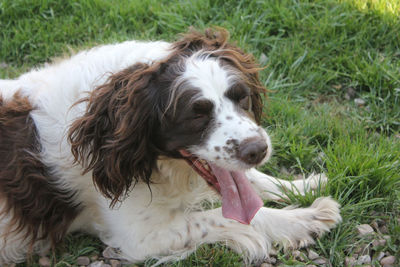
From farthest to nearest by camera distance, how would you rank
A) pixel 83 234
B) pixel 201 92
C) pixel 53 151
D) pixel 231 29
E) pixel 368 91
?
pixel 231 29 < pixel 368 91 < pixel 83 234 < pixel 53 151 < pixel 201 92

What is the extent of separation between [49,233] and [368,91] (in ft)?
9.55

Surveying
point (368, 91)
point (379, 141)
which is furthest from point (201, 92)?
point (368, 91)

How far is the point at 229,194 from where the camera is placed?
3.23 metres

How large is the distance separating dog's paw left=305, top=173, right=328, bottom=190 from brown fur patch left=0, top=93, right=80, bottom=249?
1619mm

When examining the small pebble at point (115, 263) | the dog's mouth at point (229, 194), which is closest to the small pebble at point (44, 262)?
the small pebble at point (115, 263)

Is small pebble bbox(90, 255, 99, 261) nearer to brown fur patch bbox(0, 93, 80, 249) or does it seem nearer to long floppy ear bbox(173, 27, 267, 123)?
brown fur patch bbox(0, 93, 80, 249)

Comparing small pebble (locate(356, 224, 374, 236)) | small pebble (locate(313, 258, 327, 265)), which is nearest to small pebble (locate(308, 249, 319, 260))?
small pebble (locate(313, 258, 327, 265))

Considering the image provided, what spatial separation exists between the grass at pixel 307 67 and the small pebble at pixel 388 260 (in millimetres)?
56

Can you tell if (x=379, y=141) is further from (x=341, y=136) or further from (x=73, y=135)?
(x=73, y=135)

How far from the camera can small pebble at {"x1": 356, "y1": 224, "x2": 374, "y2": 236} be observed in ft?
10.9

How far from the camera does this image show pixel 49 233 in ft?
11.3

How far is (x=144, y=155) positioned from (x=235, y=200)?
2.02 ft

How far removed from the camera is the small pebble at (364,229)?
3.33 m

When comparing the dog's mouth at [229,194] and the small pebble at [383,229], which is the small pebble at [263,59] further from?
the small pebble at [383,229]
